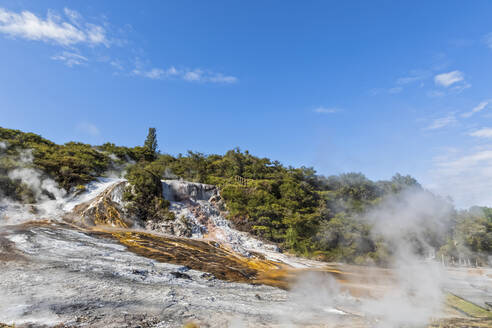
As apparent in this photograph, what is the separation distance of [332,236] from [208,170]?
14.6 metres

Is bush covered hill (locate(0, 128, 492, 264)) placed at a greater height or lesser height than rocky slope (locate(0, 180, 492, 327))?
greater

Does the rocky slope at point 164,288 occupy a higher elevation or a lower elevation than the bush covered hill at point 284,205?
lower

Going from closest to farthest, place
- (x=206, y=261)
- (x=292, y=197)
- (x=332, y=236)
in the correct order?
(x=206, y=261)
(x=332, y=236)
(x=292, y=197)

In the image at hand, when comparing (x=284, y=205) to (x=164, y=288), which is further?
(x=284, y=205)

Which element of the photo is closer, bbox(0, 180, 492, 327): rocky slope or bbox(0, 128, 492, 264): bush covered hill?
Result: bbox(0, 180, 492, 327): rocky slope

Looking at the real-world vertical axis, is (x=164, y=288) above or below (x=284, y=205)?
below

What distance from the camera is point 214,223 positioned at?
1752cm

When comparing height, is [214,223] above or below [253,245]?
above

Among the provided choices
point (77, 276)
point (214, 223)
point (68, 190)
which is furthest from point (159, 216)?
point (77, 276)

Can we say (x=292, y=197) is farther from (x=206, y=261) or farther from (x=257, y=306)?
(x=257, y=306)

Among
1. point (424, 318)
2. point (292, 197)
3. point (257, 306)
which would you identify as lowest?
point (257, 306)

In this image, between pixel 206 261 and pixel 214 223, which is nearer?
pixel 206 261

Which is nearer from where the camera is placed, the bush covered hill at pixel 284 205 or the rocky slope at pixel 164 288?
the rocky slope at pixel 164 288

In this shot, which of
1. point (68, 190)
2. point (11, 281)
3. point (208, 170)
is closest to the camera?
point (11, 281)
